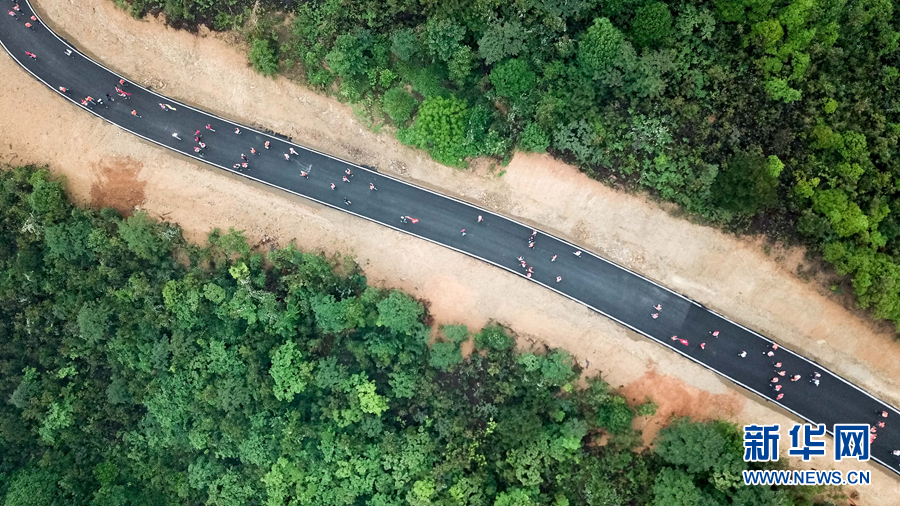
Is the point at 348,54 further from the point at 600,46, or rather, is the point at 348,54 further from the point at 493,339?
the point at 493,339

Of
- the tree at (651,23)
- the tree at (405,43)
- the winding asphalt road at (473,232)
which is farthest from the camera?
the tree at (405,43)

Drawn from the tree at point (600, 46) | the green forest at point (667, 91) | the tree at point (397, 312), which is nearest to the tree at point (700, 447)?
the green forest at point (667, 91)

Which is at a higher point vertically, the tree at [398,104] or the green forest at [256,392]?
the tree at [398,104]

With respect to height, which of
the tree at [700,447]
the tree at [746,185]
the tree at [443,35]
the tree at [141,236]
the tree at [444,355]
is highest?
the tree at [443,35]

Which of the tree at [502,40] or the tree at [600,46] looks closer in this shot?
the tree at [600,46]

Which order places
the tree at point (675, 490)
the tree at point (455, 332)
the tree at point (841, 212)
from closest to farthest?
1. the tree at point (841, 212)
2. the tree at point (675, 490)
3. the tree at point (455, 332)

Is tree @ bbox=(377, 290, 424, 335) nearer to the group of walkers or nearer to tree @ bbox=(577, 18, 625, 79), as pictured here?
the group of walkers

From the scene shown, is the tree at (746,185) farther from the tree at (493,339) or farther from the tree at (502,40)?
the tree at (493,339)
